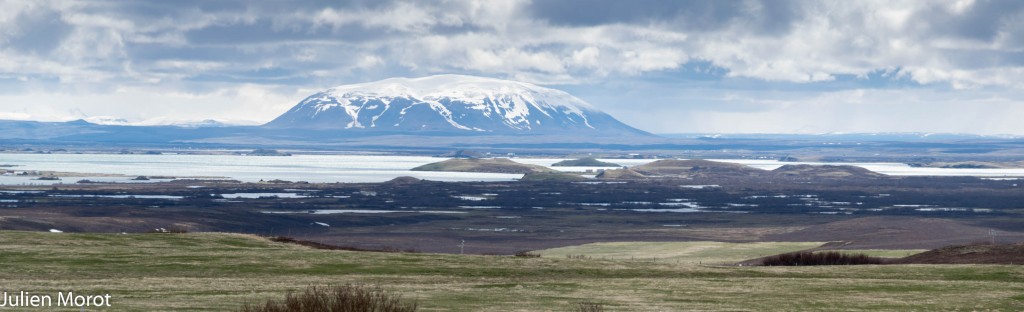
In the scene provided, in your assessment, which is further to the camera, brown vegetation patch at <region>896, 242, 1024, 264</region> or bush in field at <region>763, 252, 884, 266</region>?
bush in field at <region>763, 252, 884, 266</region>

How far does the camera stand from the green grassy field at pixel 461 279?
3431 cm

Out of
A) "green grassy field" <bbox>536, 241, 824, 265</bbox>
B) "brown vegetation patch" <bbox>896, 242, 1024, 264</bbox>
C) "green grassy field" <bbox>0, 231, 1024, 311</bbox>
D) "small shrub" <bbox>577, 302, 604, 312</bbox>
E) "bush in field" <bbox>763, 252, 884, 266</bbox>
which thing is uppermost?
"small shrub" <bbox>577, 302, 604, 312</bbox>

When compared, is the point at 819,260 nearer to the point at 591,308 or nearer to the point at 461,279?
the point at 461,279

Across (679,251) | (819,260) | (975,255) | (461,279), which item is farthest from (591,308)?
(679,251)

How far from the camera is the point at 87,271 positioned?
1603 inches

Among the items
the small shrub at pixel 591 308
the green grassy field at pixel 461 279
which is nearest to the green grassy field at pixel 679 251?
the green grassy field at pixel 461 279

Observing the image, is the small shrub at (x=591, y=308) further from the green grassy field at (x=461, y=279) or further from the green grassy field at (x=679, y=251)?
the green grassy field at (x=679, y=251)

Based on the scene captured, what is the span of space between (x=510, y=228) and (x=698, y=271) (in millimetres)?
72736

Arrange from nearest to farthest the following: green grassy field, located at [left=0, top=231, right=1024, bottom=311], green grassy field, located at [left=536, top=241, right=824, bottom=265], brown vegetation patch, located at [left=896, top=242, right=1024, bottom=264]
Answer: green grassy field, located at [left=0, top=231, right=1024, bottom=311] < brown vegetation patch, located at [left=896, top=242, right=1024, bottom=264] < green grassy field, located at [left=536, top=241, right=824, bottom=265]

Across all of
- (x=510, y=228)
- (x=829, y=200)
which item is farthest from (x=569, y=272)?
(x=829, y=200)

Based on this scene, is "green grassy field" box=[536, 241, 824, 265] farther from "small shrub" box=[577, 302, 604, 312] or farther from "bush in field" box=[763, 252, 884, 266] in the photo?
"small shrub" box=[577, 302, 604, 312]

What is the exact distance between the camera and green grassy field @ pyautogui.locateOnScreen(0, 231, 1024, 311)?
3431 centimetres

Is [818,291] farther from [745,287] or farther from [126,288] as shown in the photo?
[126,288]

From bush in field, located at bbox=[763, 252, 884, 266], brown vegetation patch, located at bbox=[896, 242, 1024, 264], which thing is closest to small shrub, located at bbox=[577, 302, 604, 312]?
brown vegetation patch, located at bbox=[896, 242, 1024, 264]
